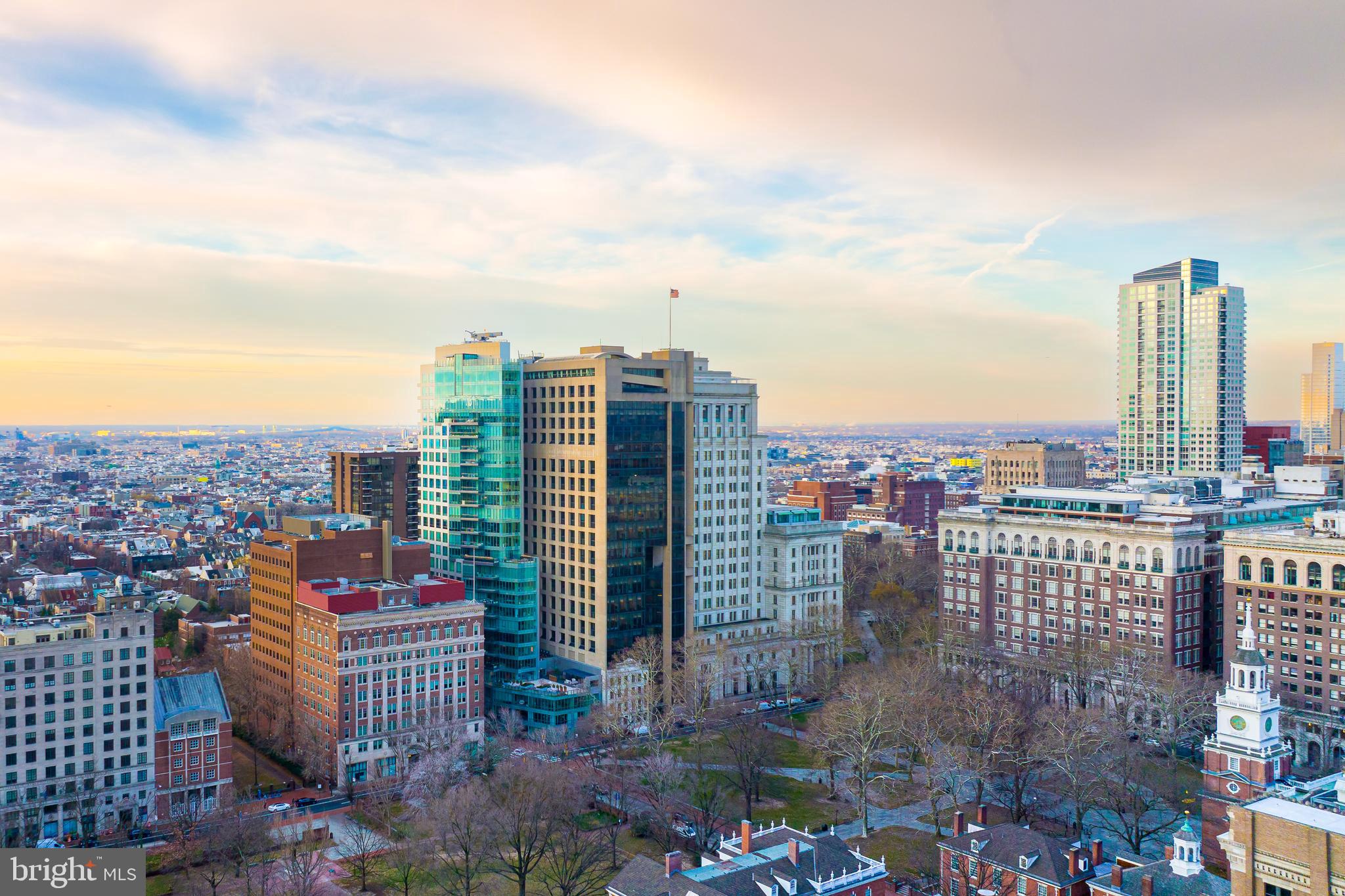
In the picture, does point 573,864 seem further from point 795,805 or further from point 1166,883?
point 1166,883

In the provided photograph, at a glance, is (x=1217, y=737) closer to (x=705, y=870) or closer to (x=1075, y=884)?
(x=1075, y=884)

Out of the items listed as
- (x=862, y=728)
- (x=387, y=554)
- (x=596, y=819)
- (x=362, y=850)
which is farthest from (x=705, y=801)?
(x=387, y=554)

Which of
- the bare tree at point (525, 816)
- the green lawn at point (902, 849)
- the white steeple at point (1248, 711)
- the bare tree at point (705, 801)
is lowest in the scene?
the green lawn at point (902, 849)

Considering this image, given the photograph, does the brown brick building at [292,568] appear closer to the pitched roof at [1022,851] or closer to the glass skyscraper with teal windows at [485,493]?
the glass skyscraper with teal windows at [485,493]

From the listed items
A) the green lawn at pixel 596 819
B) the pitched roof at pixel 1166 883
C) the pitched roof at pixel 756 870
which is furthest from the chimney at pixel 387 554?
the pitched roof at pixel 1166 883

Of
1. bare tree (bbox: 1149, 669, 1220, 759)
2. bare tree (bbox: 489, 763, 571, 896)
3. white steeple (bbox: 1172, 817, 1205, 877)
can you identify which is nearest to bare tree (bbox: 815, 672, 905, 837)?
bare tree (bbox: 489, 763, 571, 896)

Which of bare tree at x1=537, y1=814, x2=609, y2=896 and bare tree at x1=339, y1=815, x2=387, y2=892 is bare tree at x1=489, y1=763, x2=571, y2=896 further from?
bare tree at x1=339, y1=815, x2=387, y2=892

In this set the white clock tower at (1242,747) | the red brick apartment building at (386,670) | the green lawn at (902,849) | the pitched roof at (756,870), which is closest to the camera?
the pitched roof at (756,870)
